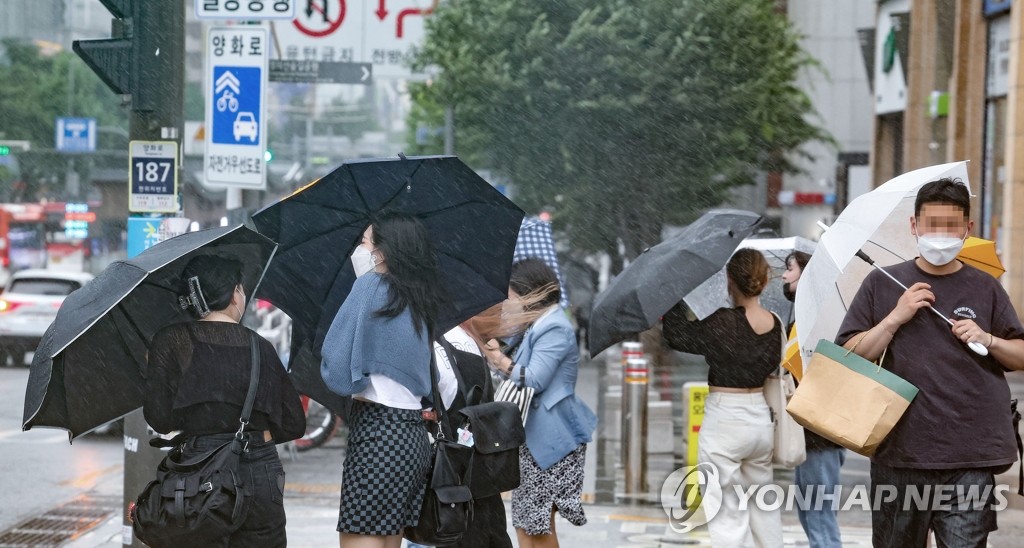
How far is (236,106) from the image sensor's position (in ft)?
30.5

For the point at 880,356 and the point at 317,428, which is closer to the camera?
the point at 880,356

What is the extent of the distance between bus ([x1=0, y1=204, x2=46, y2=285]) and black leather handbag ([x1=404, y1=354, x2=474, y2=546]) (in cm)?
4327

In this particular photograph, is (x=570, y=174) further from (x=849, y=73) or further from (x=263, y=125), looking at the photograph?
(x=849, y=73)

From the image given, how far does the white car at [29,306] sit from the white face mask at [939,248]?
18.0 m

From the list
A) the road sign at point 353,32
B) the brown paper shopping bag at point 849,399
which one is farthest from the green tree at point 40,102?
the brown paper shopping bag at point 849,399

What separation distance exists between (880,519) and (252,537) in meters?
2.52

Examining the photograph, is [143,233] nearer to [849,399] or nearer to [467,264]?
[467,264]

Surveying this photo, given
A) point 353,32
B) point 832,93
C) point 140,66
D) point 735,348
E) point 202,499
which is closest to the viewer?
point 202,499

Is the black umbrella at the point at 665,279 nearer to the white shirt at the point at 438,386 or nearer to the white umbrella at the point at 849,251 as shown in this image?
the white umbrella at the point at 849,251

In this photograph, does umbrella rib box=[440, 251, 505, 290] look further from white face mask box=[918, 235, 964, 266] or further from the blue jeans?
the blue jeans

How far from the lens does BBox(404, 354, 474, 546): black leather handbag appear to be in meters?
5.20

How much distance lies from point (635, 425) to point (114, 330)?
6588mm

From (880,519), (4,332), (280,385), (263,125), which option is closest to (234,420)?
(280,385)

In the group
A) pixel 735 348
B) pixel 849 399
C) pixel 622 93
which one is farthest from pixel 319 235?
pixel 622 93
